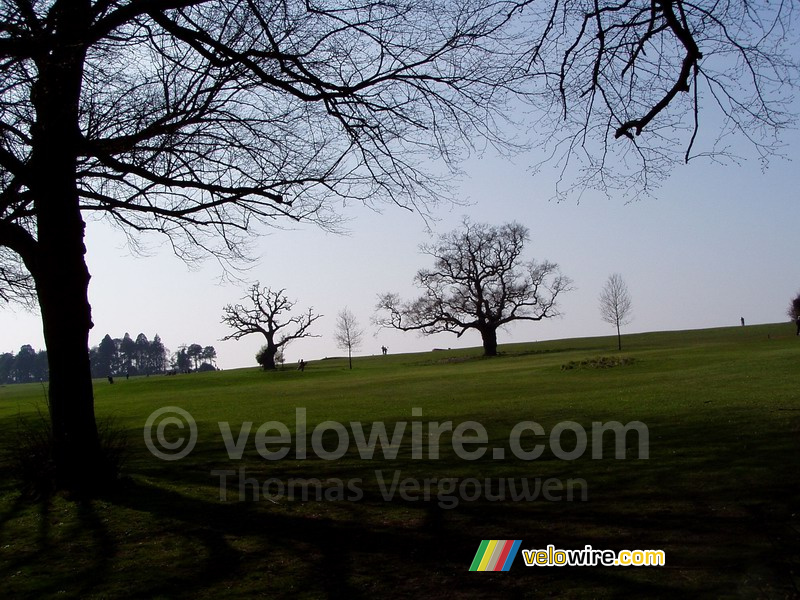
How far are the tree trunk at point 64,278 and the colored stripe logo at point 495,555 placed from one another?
4997 millimetres

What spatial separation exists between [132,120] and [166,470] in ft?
16.3

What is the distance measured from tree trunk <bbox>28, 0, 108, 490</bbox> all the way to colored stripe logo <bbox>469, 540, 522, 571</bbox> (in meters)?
5.00

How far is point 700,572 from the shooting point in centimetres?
454

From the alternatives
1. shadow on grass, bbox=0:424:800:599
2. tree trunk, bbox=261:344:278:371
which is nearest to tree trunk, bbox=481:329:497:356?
tree trunk, bbox=261:344:278:371

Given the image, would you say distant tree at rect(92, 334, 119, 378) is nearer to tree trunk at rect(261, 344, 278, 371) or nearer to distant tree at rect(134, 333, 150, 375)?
distant tree at rect(134, 333, 150, 375)

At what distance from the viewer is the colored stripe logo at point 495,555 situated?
4.96 metres

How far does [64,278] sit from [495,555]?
6.16m

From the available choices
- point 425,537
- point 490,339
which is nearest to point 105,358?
point 490,339

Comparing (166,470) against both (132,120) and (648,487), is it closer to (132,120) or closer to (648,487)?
(132,120)

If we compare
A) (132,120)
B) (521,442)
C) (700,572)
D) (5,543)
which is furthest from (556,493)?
(132,120)

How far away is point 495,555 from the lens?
16.9 feet

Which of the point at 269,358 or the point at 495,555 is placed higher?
the point at 269,358

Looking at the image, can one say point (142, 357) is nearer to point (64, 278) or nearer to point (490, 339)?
point (490, 339)

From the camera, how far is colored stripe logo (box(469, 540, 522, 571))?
4.96 m
